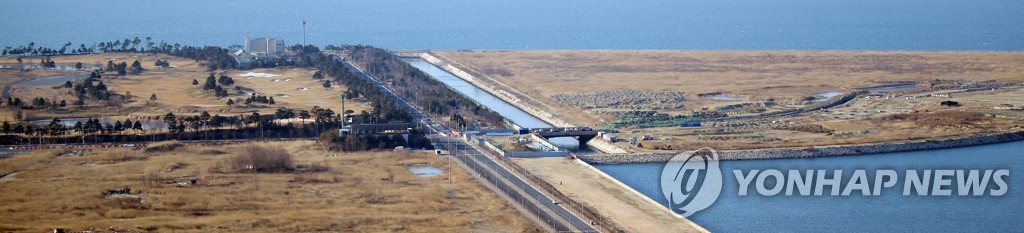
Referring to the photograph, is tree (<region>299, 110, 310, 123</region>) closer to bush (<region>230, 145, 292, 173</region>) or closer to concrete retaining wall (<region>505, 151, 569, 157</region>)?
bush (<region>230, 145, 292, 173</region>)

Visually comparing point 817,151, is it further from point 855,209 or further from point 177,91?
point 177,91

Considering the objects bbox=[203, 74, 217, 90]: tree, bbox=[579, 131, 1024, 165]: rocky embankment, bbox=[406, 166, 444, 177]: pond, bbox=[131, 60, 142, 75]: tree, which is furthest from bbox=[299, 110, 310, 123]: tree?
bbox=[131, 60, 142, 75]: tree

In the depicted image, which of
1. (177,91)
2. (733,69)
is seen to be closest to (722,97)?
(733,69)

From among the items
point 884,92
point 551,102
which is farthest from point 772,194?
point 884,92

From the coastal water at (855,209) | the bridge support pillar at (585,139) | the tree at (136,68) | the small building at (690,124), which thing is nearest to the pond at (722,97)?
the small building at (690,124)

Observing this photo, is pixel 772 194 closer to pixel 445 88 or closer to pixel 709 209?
pixel 709 209

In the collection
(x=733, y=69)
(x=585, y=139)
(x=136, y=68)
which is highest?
(x=733, y=69)

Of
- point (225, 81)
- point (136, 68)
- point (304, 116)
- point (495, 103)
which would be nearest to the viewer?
point (304, 116)
